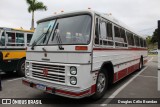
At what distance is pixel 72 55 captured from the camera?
4730 mm

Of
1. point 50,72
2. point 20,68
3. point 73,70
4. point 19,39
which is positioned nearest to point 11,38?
point 19,39

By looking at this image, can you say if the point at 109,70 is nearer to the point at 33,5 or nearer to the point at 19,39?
the point at 19,39

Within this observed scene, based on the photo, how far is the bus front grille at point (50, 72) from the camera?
4.87 m

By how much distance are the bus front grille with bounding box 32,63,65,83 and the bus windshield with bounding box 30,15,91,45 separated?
26.3 inches

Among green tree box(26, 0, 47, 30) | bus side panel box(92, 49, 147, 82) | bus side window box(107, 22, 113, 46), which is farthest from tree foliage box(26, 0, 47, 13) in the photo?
bus side window box(107, 22, 113, 46)

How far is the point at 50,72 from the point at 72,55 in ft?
2.85

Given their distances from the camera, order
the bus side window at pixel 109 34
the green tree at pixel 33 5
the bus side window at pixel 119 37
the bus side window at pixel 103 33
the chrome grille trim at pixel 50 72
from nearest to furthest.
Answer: the chrome grille trim at pixel 50 72, the bus side window at pixel 103 33, the bus side window at pixel 109 34, the bus side window at pixel 119 37, the green tree at pixel 33 5

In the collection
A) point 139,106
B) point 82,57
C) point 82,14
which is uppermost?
point 82,14

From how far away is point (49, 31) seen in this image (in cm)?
558

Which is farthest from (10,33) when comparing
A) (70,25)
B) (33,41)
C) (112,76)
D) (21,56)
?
(112,76)

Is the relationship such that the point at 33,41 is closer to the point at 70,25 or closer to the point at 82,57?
the point at 70,25

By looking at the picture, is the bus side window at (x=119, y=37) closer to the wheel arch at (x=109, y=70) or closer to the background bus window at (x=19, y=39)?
the wheel arch at (x=109, y=70)

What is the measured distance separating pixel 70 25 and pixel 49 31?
0.69 meters

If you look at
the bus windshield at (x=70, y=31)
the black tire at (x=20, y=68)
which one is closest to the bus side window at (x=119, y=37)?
the bus windshield at (x=70, y=31)
